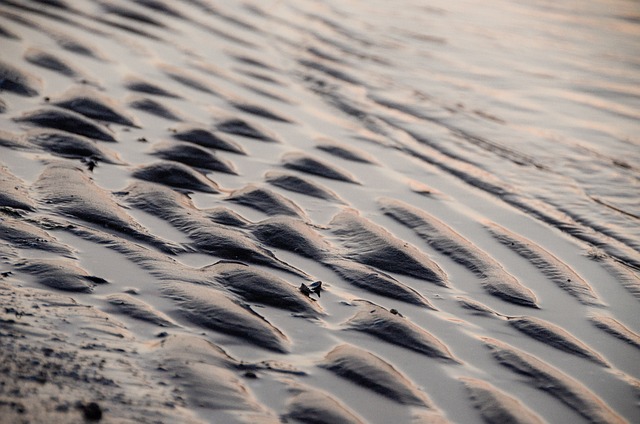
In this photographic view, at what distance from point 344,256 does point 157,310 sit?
810mm

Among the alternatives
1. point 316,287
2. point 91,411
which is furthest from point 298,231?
point 91,411

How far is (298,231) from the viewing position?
311 centimetres

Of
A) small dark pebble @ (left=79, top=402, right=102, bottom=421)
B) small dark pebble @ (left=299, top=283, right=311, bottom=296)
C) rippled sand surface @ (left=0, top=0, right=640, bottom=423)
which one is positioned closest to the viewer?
small dark pebble @ (left=79, top=402, right=102, bottom=421)

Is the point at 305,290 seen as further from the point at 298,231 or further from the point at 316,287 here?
the point at 298,231

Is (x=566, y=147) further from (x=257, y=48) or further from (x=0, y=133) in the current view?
→ (x=0, y=133)

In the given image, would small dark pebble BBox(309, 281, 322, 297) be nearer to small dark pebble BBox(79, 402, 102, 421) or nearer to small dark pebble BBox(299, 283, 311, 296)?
small dark pebble BBox(299, 283, 311, 296)

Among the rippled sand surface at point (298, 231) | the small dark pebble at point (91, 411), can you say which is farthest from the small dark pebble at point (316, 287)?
the small dark pebble at point (91, 411)

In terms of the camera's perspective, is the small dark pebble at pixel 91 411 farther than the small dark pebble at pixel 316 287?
No

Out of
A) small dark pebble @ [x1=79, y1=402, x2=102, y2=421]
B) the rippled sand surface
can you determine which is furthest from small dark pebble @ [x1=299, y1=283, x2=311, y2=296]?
small dark pebble @ [x1=79, y1=402, x2=102, y2=421]

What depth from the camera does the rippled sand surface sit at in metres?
2.20

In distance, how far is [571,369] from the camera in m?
2.51

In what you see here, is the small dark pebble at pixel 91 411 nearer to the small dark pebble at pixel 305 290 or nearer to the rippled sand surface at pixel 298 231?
the rippled sand surface at pixel 298 231

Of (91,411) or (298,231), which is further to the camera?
(298,231)

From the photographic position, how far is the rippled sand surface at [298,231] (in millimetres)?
2199
